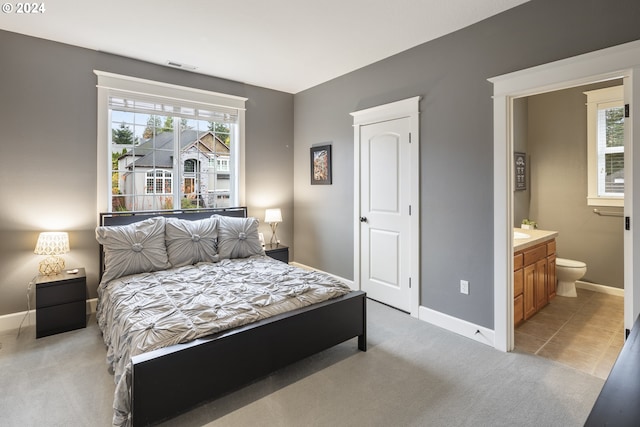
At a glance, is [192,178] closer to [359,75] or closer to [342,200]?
[342,200]

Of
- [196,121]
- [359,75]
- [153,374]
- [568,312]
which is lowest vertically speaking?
[568,312]

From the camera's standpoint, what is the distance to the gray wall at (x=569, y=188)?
160 inches

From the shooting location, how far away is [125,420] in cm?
172

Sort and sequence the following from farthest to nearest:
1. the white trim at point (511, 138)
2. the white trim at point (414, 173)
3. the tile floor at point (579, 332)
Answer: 1. the white trim at point (414, 173)
2. the tile floor at point (579, 332)
3. the white trim at point (511, 138)

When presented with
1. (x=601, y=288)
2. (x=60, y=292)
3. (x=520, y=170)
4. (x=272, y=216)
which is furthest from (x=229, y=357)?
(x=601, y=288)

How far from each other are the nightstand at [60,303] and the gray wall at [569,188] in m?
5.47

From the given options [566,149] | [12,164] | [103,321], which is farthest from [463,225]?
[12,164]

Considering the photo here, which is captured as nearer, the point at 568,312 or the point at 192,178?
the point at 568,312

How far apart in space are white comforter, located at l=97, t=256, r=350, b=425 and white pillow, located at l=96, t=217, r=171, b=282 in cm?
11

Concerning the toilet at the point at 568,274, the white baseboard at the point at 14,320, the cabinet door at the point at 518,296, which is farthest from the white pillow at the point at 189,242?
the toilet at the point at 568,274

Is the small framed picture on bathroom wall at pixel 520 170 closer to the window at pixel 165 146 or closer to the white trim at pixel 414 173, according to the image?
the white trim at pixel 414 173

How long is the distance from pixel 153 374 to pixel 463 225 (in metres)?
2.61

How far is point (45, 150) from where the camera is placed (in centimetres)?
327

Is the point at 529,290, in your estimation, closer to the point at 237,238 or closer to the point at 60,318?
the point at 237,238
